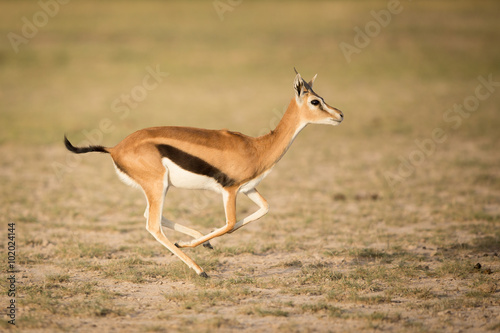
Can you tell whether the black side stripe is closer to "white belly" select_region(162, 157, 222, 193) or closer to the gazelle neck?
"white belly" select_region(162, 157, 222, 193)

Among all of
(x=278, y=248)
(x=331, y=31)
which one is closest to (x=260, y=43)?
(x=331, y=31)

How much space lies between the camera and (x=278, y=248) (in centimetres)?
845

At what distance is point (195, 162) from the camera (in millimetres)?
7059

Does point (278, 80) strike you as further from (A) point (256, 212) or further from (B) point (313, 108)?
(A) point (256, 212)

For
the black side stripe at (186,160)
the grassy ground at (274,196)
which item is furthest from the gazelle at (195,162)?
the grassy ground at (274,196)

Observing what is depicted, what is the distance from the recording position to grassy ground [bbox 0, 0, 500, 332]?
20.3 ft

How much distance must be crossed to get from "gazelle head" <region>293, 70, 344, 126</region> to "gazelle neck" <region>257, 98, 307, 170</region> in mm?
90

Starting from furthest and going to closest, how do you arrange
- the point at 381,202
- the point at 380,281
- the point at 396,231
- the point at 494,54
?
the point at 494,54, the point at 381,202, the point at 396,231, the point at 380,281

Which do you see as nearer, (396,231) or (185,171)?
(185,171)

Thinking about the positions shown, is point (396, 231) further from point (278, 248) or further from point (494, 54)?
point (494, 54)

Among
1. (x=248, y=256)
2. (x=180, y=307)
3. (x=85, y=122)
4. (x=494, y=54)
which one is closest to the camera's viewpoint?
(x=180, y=307)

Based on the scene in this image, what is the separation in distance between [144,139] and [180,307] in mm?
2014

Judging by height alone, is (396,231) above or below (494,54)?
below

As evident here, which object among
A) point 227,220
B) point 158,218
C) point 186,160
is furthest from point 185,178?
point 227,220
